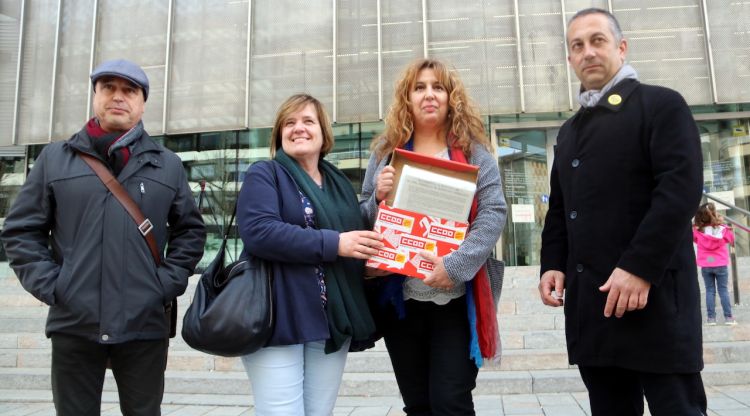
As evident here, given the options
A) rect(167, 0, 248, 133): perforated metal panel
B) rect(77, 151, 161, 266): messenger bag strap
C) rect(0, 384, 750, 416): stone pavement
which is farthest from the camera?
rect(167, 0, 248, 133): perforated metal panel

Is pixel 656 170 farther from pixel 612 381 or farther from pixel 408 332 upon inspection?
pixel 408 332

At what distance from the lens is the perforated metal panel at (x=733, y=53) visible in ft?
34.1

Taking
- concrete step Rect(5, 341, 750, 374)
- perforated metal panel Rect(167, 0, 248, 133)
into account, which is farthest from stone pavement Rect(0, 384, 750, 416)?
perforated metal panel Rect(167, 0, 248, 133)

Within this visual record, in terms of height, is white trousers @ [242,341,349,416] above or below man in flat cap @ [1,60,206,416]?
below

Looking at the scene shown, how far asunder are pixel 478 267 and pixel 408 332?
441mm

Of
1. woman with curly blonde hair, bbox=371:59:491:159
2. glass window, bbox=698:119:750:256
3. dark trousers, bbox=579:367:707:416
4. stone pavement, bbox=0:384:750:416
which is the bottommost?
stone pavement, bbox=0:384:750:416

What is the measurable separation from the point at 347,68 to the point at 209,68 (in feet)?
10.2

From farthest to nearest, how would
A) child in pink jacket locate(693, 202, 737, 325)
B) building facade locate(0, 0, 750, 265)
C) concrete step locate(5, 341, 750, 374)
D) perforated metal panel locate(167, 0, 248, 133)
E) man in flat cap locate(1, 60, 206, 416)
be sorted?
perforated metal panel locate(167, 0, 248, 133)
building facade locate(0, 0, 750, 265)
child in pink jacket locate(693, 202, 737, 325)
concrete step locate(5, 341, 750, 374)
man in flat cap locate(1, 60, 206, 416)

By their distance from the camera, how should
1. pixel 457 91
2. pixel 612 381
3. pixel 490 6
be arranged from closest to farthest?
pixel 612 381
pixel 457 91
pixel 490 6

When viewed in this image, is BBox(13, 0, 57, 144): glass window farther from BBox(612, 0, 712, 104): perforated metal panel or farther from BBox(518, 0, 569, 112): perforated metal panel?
BBox(612, 0, 712, 104): perforated metal panel

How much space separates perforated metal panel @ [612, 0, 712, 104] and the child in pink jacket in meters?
4.09

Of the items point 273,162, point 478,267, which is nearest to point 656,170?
point 478,267

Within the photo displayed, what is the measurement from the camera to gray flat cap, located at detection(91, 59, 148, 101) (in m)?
2.38

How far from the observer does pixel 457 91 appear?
2383 millimetres
